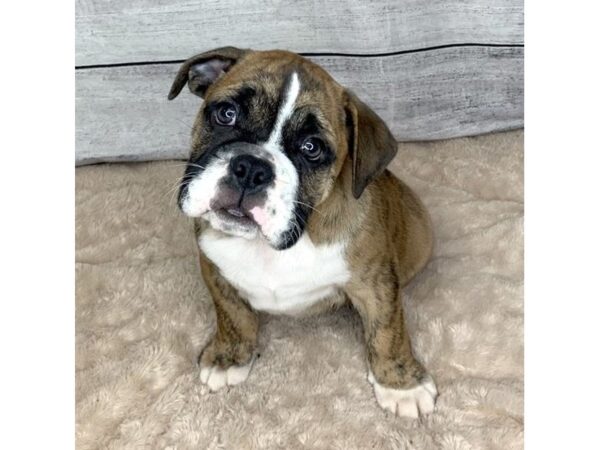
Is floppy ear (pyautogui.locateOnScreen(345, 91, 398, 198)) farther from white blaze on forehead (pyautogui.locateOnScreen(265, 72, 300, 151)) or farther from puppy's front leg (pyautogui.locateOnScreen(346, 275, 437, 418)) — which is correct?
puppy's front leg (pyautogui.locateOnScreen(346, 275, 437, 418))

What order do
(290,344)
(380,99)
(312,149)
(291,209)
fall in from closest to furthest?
1. (291,209)
2. (312,149)
3. (290,344)
4. (380,99)

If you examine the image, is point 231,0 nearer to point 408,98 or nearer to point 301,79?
point 408,98

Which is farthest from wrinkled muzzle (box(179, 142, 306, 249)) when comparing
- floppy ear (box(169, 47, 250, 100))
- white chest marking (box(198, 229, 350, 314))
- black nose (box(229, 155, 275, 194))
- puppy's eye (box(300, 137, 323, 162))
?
floppy ear (box(169, 47, 250, 100))

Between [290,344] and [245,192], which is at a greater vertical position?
[245,192]

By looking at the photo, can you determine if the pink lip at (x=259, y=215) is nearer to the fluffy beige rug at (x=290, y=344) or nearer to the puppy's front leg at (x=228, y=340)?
the puppy's front leg at (x=228, y=340)

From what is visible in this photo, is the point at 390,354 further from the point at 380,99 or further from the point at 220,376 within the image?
the point at 380,99

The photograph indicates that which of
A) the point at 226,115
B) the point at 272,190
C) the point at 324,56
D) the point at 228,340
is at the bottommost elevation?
the point at 228,340

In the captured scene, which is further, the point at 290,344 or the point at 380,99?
the point at 380,99

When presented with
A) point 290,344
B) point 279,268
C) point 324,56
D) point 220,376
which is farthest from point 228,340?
point 324,56
